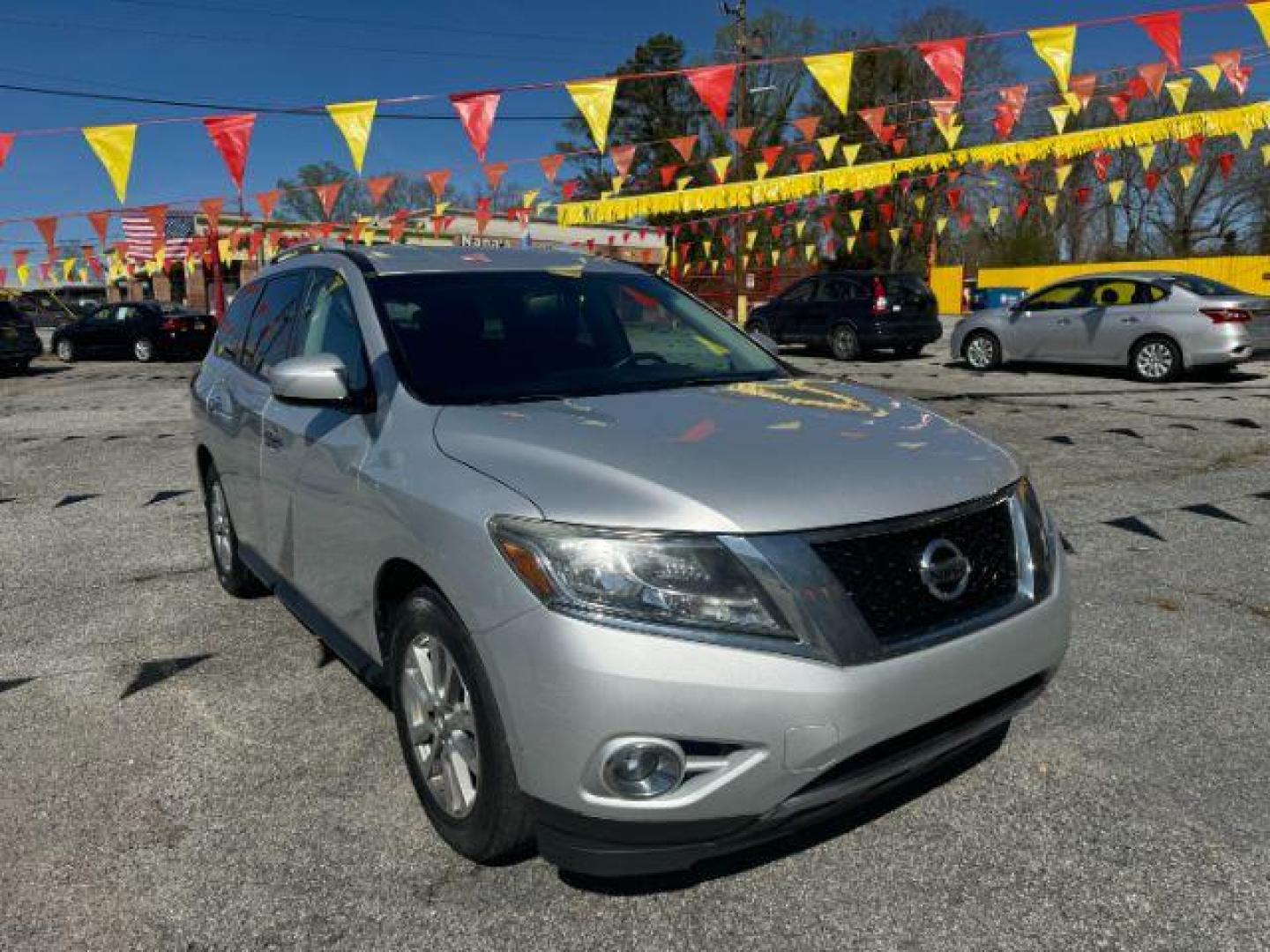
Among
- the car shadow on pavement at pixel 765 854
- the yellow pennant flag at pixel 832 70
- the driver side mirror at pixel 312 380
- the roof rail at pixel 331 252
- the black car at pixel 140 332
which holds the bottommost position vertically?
the black car at pixel 140 332

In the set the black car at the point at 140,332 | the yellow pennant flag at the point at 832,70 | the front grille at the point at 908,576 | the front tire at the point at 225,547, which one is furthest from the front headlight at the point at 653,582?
the black car at the point at 140,332

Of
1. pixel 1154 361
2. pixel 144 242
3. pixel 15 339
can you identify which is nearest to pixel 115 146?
pixel 15 339

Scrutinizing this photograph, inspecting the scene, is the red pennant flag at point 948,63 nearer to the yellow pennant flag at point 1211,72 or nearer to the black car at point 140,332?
the yellow pennant flag at point 1211,72

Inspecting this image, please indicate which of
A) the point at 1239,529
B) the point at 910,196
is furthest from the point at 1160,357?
the point at 910,196

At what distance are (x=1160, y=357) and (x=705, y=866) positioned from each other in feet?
41.4

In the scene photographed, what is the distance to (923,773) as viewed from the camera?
222cm

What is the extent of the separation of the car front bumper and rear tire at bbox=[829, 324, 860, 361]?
15610mm

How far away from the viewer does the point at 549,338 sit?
131 inches

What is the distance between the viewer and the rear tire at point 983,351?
14695 millimetres

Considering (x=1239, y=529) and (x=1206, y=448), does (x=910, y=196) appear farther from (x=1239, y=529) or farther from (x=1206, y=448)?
(x=1239, y=529)

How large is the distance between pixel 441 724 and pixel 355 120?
9633mm

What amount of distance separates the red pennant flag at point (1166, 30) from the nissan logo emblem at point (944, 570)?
30.8 feet

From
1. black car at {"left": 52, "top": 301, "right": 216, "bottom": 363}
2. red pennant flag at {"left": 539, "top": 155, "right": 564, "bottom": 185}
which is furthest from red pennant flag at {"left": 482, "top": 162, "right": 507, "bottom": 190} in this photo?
black car at {"left": 52, "top": 301, "right": 216, "bottom": 363}

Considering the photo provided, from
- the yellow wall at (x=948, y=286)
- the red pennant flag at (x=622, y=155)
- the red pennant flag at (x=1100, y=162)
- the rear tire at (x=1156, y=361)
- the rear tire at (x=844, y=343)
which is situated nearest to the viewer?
the rear tire at (x=1156, y=361)
